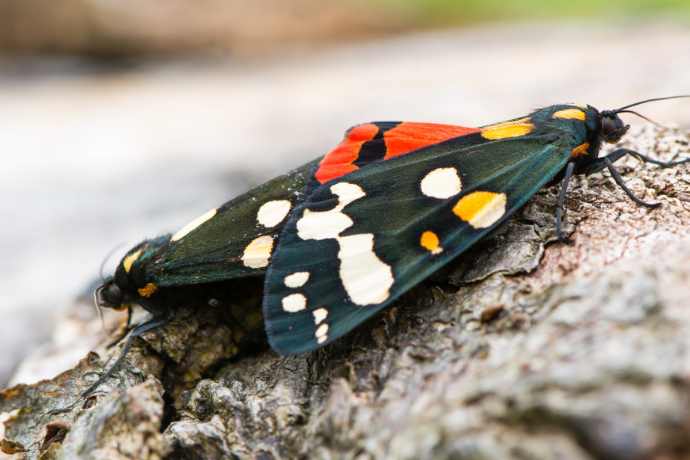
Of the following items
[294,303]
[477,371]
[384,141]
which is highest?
[384,141]

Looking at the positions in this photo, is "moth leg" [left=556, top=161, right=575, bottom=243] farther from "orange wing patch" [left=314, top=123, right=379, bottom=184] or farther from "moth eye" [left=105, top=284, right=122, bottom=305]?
"moth eye" [left=105, top=284, right=122, bottom=305]

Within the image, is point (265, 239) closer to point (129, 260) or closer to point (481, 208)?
point (129, 260)

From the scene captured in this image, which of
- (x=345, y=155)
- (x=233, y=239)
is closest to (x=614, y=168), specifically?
(x=345, y=155)

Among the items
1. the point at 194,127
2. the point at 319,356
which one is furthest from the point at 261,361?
the point at 194,127

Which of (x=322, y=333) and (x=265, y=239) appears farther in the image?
(x=265, y=239)

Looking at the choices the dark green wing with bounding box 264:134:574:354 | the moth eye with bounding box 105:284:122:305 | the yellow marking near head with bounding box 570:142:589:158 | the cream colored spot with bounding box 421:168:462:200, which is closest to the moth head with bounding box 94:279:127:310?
the moth eye with bounding box 105:284:122:305

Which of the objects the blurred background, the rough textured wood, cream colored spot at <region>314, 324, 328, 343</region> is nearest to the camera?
the rough textured wood

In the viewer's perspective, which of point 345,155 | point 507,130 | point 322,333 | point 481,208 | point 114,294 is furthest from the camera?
point 114,294
